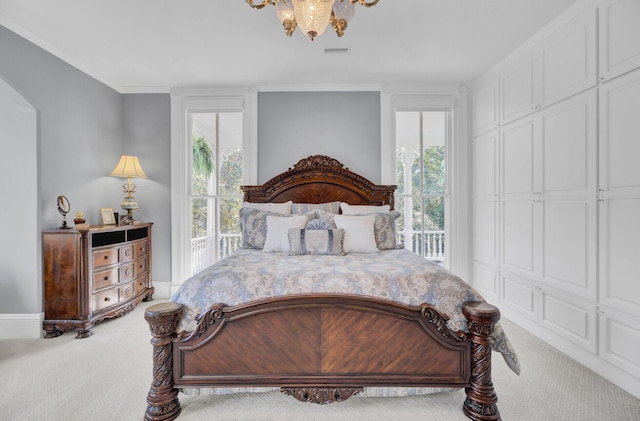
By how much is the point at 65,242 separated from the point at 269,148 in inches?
94.1

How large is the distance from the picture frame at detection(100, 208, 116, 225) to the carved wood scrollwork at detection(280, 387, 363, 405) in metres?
3.12

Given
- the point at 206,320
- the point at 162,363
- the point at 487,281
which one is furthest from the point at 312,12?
the point at 487,281

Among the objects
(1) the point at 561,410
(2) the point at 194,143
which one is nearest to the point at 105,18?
(2) the point at 194,143

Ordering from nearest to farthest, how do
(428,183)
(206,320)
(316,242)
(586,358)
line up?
(206,320) < (586,358) < (316,242) < (428,183)

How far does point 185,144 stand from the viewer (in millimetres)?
4133

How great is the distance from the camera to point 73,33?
2.84m

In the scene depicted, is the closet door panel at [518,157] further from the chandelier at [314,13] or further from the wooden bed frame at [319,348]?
the chandelier at [314,13]

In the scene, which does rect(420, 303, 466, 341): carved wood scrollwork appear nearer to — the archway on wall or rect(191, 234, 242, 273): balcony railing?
rect(191, 234, 242, 273): balcony railing

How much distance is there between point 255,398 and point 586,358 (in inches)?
98.6

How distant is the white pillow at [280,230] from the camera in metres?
2.91

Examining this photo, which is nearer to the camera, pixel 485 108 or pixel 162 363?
pixel 162 363

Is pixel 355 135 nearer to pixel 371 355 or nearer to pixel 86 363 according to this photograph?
pixel 371 355

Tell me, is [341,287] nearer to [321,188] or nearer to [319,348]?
[319,348]

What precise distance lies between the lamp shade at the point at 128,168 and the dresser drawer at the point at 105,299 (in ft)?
4.49
